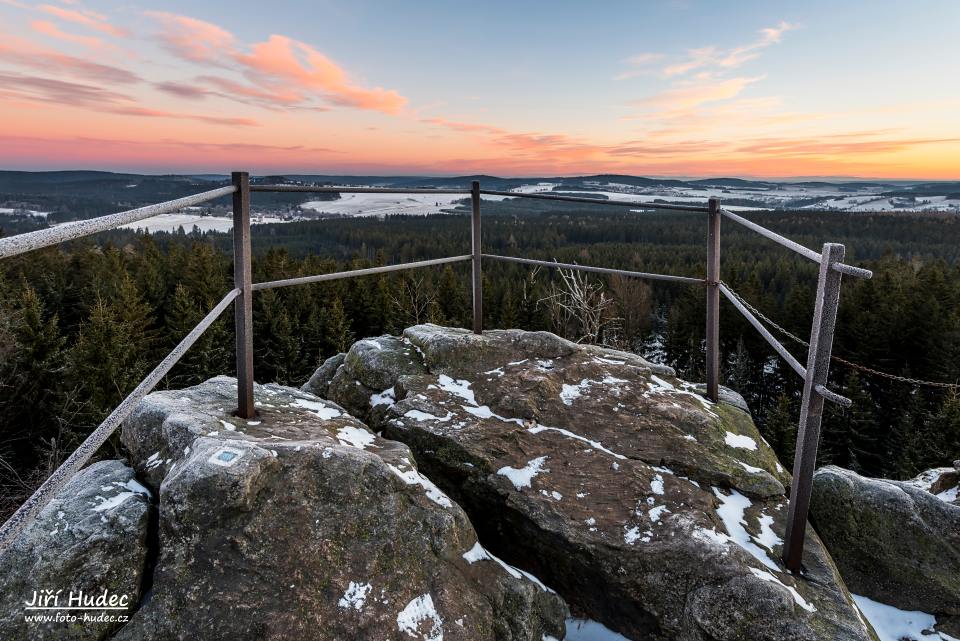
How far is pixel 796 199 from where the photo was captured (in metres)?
168

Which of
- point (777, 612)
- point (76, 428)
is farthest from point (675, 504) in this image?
point (76, 428)

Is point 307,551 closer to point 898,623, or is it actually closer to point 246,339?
point 246,339

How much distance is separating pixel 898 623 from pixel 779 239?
2383 mm

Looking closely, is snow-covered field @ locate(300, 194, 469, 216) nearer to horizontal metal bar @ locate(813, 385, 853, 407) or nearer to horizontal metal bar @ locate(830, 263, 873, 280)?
horizontal metal bar @ locate(830, 263, 873, 280)

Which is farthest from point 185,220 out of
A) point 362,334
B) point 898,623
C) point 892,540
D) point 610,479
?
point 362,334

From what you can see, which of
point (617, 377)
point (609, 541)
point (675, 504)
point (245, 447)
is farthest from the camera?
point (617, 377)

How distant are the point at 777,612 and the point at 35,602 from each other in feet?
9.77

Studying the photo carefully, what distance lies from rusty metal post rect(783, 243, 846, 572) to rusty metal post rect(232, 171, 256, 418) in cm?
282

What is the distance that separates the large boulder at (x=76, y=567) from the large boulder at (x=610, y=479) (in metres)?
1.68

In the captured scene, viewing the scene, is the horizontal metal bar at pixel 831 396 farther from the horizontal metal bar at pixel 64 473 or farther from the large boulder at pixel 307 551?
the horizontal metal bar at pixel 64 473

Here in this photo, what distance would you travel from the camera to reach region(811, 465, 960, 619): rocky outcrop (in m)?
3.33

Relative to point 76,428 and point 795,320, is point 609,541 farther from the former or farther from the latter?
point 795,320

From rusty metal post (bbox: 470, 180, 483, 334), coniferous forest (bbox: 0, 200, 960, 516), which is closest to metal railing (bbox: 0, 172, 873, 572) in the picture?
rusty metal post (bbox: 470, 180, 483, 334)

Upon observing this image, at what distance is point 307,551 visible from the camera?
2.28 meters
